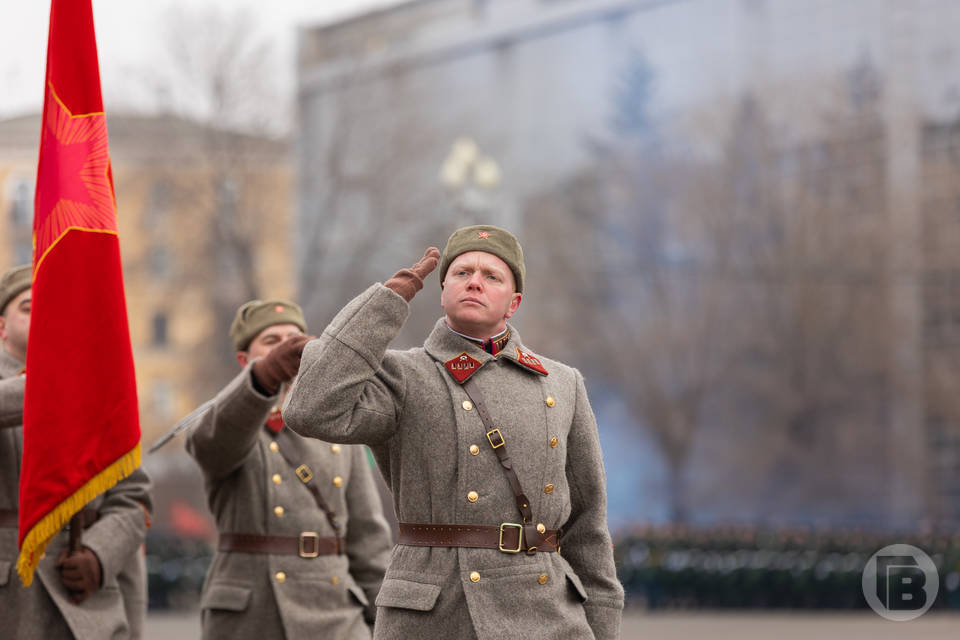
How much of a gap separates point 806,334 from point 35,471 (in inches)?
1267

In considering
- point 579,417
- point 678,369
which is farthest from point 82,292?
point 678,369

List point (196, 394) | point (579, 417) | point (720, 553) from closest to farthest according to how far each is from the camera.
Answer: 1. point (579, 417)
2. point (720, 553)
3. point (196, 394)

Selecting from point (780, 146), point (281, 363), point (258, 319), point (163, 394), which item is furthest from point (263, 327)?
point (163, 394)

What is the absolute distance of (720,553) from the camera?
2630cm

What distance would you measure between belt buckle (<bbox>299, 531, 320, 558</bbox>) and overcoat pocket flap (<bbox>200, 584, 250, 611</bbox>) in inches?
10.8

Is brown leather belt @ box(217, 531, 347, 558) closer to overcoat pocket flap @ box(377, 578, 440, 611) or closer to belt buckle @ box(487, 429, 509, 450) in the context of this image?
overcoat pocket flap @ box(377, 578, 440, 611)

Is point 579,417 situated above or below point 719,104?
below

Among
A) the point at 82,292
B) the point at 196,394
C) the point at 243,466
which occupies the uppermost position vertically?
the point at 82,292

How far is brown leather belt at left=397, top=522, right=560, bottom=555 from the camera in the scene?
473 centimetres

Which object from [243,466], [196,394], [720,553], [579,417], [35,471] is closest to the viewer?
[579,417]

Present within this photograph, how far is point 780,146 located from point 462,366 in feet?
110

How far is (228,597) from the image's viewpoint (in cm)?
666

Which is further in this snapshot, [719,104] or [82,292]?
[719,104]

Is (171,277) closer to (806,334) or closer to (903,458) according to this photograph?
A: (806,334)
